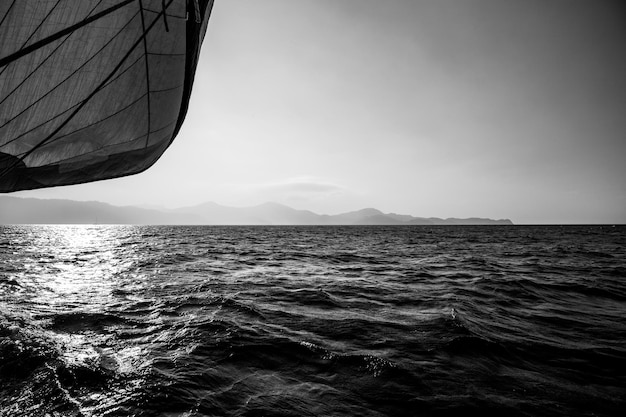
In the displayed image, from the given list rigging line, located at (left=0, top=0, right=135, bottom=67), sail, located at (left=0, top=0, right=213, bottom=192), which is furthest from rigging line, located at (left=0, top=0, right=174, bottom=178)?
rigging line, located at (left=0, top=0, right=135, bottom=67)

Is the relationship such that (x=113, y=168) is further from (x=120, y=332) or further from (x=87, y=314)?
(x=87, y=314)

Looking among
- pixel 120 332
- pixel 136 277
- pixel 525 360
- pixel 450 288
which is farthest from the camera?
pixel 136 277

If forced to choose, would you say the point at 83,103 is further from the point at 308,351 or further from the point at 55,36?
the point at 308,351

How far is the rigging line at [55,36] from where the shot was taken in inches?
74.5

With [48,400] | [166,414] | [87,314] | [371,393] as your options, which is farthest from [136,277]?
[371,393]

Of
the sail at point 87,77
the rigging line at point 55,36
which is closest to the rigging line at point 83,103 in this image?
the sail at point 87,77

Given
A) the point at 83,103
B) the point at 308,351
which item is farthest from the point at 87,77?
the point at 308,351

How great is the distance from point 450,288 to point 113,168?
11.3 m

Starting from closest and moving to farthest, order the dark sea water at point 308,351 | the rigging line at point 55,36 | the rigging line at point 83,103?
1. the rigging line at point 55,36
2. the rigging line at point 83,103
3. the dark sea water at point 308,351

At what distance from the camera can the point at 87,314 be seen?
24.8ft

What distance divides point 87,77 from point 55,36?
12.2 inches

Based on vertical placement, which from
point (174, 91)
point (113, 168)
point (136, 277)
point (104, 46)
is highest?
point (104, 46)

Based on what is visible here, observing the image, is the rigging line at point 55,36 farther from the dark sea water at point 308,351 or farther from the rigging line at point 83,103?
the dark sea water at point 308,351

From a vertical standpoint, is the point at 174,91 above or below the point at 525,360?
above
